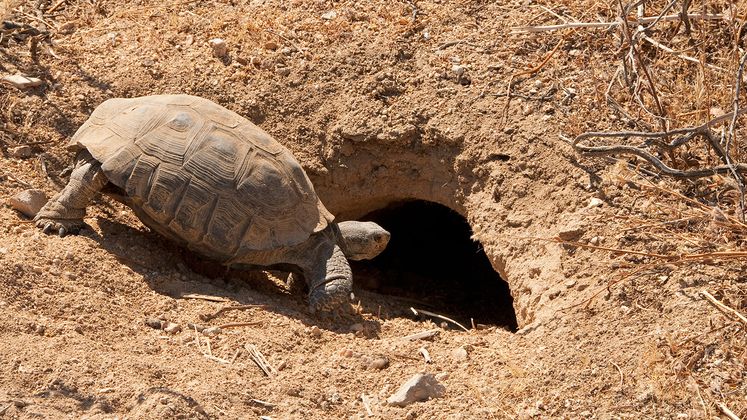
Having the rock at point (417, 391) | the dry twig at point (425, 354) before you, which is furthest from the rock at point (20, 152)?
the rock at point (417, 391)

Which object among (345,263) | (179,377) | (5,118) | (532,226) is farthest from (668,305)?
(5,118)

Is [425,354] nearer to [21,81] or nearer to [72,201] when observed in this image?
[72,201]

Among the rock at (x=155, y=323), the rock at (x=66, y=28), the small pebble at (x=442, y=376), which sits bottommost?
the small pebble at (x=442, y=376)

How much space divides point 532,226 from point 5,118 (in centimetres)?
409

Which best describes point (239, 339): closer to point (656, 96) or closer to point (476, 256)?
point (656, 96)

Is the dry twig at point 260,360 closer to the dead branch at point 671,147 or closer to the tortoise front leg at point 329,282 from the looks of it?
the tortoise front leg at point 329,282

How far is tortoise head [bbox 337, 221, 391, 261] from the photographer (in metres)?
7.34

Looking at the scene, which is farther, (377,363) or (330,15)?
(330,15)

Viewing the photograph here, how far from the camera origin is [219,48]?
796 cm

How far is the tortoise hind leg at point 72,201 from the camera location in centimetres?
634

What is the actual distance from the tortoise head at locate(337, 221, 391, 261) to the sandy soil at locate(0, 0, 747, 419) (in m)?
0.46

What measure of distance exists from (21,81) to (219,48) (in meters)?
1.63

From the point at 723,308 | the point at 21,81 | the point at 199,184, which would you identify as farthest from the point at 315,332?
the point at 21,81

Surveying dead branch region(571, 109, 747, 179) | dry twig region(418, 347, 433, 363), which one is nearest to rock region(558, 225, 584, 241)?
dead branch region(571, 109, 747, 179)
